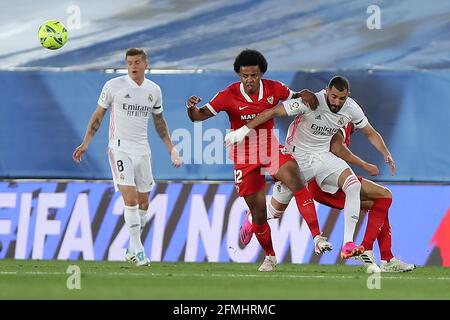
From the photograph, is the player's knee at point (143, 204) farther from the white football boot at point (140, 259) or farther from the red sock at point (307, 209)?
the red sock at point (307, 209)

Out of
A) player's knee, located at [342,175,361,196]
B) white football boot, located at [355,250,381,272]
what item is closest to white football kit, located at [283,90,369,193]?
player's knee, located at [342,175,361,196]

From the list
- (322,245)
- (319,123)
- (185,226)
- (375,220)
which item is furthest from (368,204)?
(185,226)

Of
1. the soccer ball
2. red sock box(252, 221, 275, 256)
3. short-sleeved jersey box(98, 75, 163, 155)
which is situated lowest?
red sock box(252, 221, 275, 256)

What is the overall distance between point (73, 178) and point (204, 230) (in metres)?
1.80

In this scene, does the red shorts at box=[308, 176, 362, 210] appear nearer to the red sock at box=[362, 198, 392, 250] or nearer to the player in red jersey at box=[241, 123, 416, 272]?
the player in red jersey at box=[241, 123, 416, 272]

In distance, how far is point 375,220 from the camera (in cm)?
1315

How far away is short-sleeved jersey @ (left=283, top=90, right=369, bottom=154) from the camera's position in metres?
13.2

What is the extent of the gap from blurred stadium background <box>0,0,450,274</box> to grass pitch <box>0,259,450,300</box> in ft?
5.46

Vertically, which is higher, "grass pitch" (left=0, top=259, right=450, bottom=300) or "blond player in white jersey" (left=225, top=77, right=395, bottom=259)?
"blond player in white jersey" (left=225, top=77, right=395, bottom=259)

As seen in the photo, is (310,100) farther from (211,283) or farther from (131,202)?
(211,283)

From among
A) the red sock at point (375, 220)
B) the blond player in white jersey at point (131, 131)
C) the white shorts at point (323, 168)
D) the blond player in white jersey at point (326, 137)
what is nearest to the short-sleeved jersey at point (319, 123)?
the blond player in white jersey at point (326, 137)
